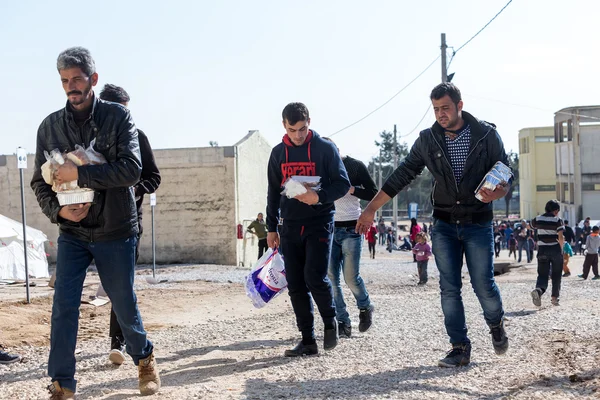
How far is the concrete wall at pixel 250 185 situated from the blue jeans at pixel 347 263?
921 inches

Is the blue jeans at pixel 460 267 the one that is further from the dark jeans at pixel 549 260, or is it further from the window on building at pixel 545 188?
the window on building at pixel 545 188

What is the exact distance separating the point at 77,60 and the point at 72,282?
1.31m

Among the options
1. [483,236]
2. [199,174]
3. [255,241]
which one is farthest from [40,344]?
[255,241]

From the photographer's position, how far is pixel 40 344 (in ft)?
24.9

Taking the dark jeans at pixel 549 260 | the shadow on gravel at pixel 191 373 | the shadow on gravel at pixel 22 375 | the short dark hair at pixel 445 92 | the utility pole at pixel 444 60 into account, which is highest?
the utility pole at pixel 444 60

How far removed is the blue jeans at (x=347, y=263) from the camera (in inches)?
295

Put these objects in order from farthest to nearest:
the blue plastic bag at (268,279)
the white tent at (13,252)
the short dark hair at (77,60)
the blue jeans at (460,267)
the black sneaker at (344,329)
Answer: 1. the white tent at (13,252)
2. the black sneaker at (344,329)
3. the blue plastic bag at (268,279)
4. the blue jeans at (460,267)
5. the short dark hair at (77,60)

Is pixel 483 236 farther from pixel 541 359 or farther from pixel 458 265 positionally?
pixel 541 359

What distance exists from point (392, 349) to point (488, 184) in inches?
70.2

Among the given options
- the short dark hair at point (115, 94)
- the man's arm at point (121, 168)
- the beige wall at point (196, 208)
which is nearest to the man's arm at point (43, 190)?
the man's arm at point (121, 168)

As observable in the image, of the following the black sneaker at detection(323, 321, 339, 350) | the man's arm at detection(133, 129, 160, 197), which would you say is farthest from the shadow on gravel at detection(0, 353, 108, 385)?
the black sneaker at detection(323, 321, 339, 350)

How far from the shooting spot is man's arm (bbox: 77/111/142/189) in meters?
4.32

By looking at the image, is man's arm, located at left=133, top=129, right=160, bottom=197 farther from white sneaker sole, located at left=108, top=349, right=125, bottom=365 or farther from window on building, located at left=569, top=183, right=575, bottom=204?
window on building, located at left=569, top=183, right=575, bottom=204

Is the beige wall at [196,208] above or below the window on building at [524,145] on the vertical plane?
below
